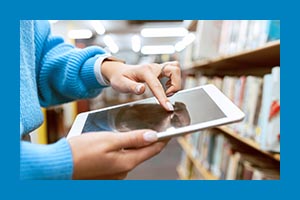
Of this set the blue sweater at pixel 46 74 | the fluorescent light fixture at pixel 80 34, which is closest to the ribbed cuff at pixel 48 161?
the blue sweater at pixel 46 74

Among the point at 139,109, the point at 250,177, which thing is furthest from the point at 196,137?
the point at 139,109

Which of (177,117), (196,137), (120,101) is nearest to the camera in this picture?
(177,117)

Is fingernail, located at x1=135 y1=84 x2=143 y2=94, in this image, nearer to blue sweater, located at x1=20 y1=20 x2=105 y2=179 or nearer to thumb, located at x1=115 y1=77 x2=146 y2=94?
thumb, located at x1=115 y1=77 x2=146 y2=94

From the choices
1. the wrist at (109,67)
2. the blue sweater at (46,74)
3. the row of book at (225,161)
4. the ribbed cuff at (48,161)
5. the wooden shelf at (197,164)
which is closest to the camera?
the ribbed cuff at (48,161)

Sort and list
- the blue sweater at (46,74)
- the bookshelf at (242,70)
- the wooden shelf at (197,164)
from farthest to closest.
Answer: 1. the wooden shelf at (197,164)
2. the bookshelf at (242,70)
3. the blue sweater at (46,74)

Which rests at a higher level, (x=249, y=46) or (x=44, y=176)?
(x=249, y=46)

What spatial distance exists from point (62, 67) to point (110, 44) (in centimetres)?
12

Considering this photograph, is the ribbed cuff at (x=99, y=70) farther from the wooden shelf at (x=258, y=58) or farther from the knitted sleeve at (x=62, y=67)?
the wooden shelf at (x=258, y=58)

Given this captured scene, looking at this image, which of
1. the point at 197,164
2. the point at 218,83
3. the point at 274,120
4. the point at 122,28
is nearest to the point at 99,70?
the point at 122,28

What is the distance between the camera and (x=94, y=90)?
671mm

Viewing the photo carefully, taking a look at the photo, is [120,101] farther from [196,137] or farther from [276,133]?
[196,137]

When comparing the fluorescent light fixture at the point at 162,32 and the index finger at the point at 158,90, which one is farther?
the fluorescent light fixture at the point at 162,32

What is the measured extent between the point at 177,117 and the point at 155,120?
0.04 metres

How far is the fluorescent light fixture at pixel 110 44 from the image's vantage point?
2.15 ft
